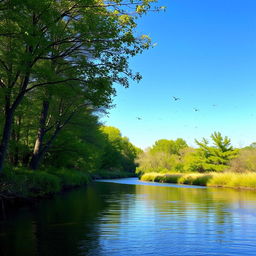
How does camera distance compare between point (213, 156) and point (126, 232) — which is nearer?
point (126, 232)

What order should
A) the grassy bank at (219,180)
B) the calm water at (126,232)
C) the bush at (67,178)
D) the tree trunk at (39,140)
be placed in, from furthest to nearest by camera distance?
the grassy bank at (219,180) → the bush at (67,178) → the tree trunk at (39,140) → the calm water at (126,232)

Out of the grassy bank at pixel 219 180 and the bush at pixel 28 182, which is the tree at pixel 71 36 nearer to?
the bush at pixel 28 182

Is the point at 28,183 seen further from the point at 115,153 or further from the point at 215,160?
the point at 115,153

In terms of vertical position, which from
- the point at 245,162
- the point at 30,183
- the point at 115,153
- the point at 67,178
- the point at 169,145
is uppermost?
the point at 169,145

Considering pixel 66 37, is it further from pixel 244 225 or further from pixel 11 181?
pixel 244 225

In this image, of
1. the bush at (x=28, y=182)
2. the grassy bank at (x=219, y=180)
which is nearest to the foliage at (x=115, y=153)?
the grassy bank at (x=219, y=180)

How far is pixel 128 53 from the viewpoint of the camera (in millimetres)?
14742

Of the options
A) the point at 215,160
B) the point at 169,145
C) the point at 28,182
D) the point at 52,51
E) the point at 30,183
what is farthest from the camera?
the point at 169,145

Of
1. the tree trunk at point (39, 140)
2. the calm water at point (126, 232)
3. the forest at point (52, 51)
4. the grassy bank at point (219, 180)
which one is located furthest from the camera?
the grassy bank at point (219, 180)

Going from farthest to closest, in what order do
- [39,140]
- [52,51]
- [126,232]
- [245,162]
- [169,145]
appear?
[169,145]
[245,162]
[39,140]
[52,51]
[126,232]

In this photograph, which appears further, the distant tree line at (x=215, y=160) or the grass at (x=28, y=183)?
the distant tree line at (x=215, y=160)

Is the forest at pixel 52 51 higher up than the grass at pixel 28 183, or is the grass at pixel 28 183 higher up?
the forest at pixel 52 51

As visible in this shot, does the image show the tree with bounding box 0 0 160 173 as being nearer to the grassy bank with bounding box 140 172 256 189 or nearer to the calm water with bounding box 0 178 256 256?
the calm water with bounding box 0 178 256 256

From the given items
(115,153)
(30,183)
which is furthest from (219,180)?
(115,153)
